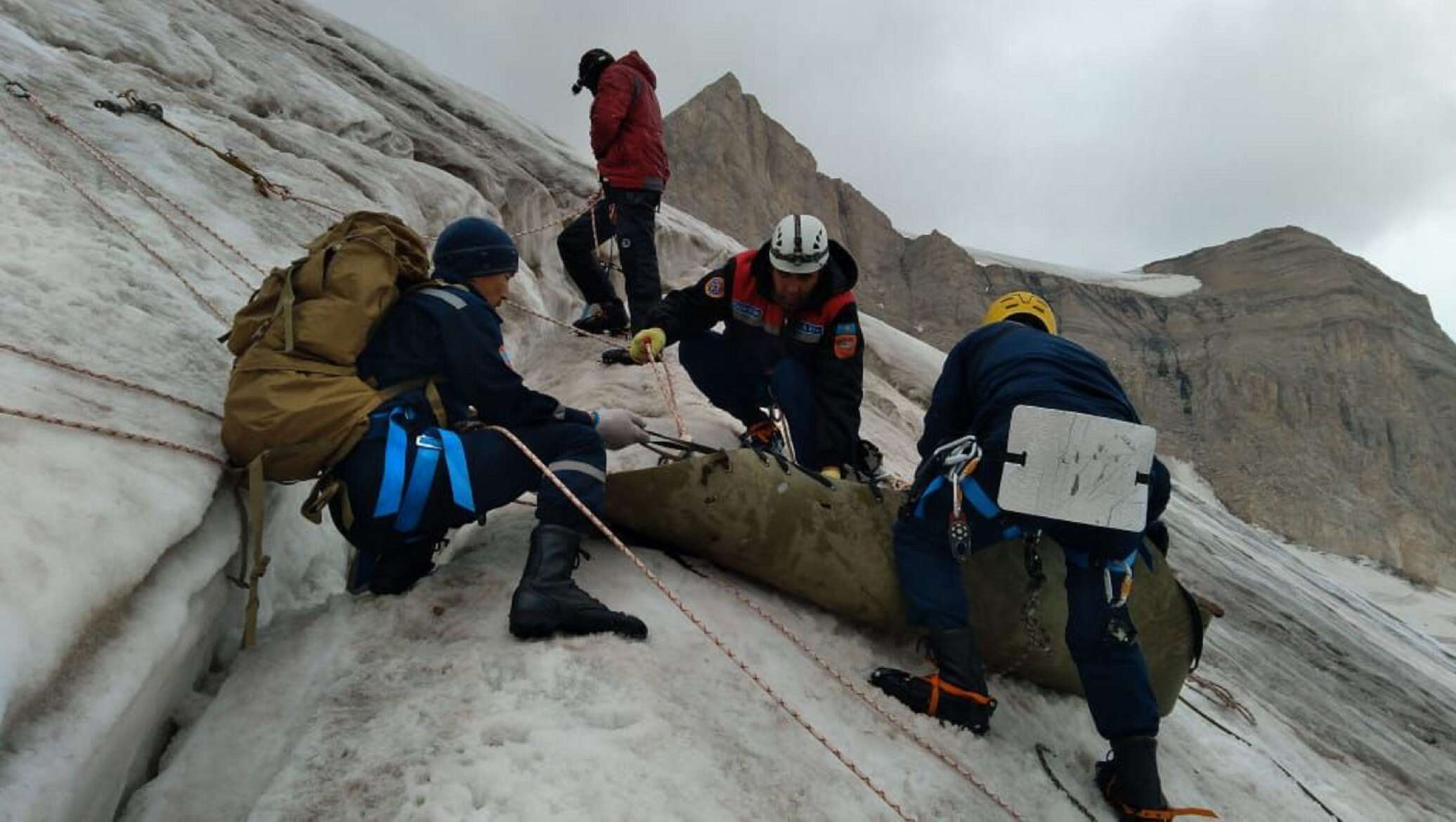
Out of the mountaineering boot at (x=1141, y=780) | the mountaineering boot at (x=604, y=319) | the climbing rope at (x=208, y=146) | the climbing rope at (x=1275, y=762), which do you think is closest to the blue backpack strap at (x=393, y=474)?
the mountaineering boot at (x=1141, y=780)

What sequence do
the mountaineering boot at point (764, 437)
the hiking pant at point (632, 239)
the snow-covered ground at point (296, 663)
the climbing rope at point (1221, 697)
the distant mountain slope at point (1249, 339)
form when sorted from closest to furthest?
the snow-covered ground at point (296, 663), the climbing rope at point (1221, 697), the mountaineering boot at point (764, 437), the hiking pant at point (632, 239), the distant mountain slope at point (1249, 339)

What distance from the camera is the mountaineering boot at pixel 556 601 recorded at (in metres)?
2.58

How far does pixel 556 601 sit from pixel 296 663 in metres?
0.87

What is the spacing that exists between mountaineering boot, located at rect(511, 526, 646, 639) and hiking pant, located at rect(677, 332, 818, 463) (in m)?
2.15

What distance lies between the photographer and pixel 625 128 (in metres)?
6.59

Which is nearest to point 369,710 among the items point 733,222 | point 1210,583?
point 1210,583

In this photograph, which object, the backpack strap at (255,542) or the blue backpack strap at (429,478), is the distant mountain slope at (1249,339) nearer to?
the blue backpack strap at (429,478)

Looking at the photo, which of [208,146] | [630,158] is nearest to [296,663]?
[208,146]

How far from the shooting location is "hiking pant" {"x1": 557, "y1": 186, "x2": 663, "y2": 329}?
6.67m

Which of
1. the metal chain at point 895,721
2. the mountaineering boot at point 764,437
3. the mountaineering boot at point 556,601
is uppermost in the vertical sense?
the mountaineering boot at point 764,437

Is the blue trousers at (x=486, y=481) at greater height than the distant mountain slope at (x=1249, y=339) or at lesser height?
lesser

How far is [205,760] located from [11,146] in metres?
3.25

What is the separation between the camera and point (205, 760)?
7.41ft

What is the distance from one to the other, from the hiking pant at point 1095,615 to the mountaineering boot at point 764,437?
178 cm
